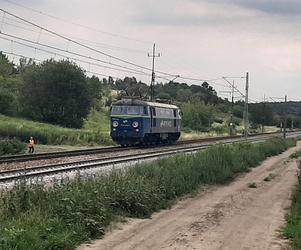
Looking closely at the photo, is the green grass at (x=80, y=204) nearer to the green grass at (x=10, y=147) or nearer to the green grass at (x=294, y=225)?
the green grass at (x=294, y=225)

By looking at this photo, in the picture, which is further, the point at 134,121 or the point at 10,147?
the point at 134,121

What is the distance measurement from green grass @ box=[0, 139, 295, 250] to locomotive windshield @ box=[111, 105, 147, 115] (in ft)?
70.1

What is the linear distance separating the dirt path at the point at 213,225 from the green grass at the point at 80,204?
1.33 feet

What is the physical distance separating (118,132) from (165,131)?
6.71 m

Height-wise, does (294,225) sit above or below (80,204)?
below

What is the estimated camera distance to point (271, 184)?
25.6 metres

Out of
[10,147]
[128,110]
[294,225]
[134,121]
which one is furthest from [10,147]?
[294,225]

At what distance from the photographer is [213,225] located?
1395 cm

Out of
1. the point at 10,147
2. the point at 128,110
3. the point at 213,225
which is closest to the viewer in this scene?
the point at 213,225

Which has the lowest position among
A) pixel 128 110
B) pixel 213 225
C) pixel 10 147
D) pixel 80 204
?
pixel 213 225

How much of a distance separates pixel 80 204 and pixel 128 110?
30.3 meters

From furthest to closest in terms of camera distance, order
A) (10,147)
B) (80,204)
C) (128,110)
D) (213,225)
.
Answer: (128,110), (10,147), (213,225), (80,204)

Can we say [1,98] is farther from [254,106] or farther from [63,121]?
[254,106]

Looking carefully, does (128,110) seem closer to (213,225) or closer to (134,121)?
(134,121)
